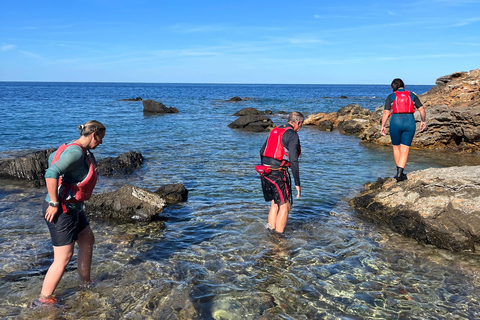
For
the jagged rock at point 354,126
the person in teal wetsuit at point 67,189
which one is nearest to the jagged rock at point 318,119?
the jagged rock at point 354,126

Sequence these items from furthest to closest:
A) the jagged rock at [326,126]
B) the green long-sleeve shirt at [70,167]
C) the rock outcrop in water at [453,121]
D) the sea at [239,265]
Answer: the jagged rock at [326,126]
the rock outcrop in water at [453,121]
the sea at [239,265]
the green long-sleeve shirt at [70,167]

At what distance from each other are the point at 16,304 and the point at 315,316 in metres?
4.07

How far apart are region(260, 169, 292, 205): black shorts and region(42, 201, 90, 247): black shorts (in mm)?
3538

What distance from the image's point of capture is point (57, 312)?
4.79 meters

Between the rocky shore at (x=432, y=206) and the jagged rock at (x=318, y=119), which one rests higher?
the jagged rock at (x=318, y=119)

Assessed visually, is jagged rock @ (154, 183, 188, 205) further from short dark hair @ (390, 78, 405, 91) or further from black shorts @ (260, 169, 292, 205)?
short dark hair @ (390, 78, 405, 91)

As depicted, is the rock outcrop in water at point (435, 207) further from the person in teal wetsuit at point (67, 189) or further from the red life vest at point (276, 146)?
the person in teal wetsuit at point (67, 189)

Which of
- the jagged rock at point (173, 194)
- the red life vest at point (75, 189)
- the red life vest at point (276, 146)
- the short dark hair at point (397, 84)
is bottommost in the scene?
the jagged rock at point (173, 194)

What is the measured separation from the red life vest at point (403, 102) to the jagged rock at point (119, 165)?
928cm

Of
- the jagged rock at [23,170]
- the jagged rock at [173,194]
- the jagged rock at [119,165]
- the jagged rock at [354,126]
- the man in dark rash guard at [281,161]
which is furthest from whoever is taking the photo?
the jagged rock at [354,126]

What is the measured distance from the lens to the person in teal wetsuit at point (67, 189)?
4281 mm

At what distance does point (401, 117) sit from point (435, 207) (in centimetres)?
254

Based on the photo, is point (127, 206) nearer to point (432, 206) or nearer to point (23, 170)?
point (23, 170)

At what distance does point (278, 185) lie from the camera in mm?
7000
